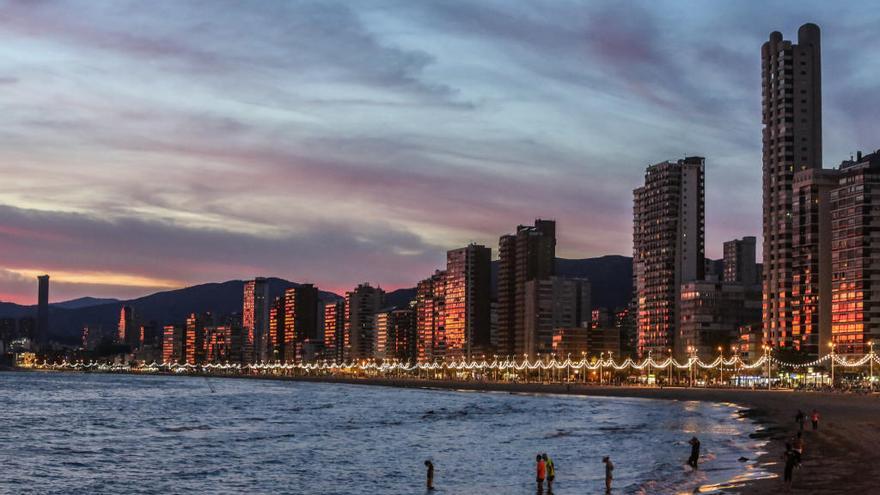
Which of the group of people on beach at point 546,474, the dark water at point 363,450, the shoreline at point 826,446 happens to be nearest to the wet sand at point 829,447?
the shoreline at point 826,446

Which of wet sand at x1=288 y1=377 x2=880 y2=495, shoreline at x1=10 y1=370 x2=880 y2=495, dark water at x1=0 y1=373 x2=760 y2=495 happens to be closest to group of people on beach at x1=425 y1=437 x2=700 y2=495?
dark water at x1=0 y1=373 x2=760 y2=495

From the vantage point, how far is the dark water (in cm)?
6531

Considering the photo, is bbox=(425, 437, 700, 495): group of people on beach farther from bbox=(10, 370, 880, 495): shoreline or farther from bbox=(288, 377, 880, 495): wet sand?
bbox=(288, 377, 880, 495): wet sand

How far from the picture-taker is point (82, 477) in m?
72.8

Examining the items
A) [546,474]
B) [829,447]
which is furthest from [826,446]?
[546,474]

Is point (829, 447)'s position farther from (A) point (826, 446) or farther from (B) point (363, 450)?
(B) point (363, 450)

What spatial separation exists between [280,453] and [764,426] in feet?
153

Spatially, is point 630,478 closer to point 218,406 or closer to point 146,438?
point 146,438

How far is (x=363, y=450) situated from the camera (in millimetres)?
90938

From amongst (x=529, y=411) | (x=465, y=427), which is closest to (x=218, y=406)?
(x=529, y=411)

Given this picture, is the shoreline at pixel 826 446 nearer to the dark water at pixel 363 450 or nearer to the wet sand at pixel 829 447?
the wet sand at pixel 829 447

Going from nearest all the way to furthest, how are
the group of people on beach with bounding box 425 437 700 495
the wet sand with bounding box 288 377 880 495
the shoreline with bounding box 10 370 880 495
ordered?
the wet sand with bounding box 288 377 880 495 < the shoreline with bounding box 10 370 880 495 < the group of people on beach with bounding box 425 437 700 495

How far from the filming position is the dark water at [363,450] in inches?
2571

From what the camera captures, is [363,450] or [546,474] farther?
[363,450]
